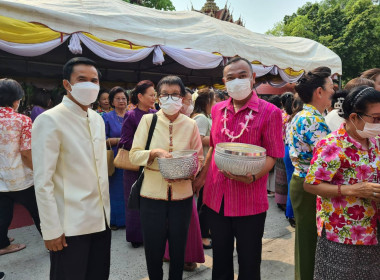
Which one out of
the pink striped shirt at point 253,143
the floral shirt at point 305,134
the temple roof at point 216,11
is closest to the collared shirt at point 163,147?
the pink striped shirt at point 253,143

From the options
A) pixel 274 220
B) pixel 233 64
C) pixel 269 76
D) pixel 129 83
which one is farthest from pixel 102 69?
pixel 233 64

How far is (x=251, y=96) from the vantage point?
76.5 inches

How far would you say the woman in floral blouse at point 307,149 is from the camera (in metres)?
2.09

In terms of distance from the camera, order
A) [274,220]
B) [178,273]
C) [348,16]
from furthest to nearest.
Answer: [348,16]
[274,220]
[178,273]

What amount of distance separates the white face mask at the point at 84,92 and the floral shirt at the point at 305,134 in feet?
5.07

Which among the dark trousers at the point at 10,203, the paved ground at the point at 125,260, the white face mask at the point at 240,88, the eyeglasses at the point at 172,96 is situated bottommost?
the paved ground at the point at 125,260

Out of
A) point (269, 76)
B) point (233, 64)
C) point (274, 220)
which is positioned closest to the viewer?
point (233, 64)

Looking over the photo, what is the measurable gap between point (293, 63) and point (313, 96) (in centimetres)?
741

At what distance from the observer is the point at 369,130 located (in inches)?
59.4

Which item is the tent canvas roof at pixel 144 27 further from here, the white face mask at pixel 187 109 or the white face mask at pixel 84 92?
the white face mask at pixel 84 92

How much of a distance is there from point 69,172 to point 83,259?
0.54m

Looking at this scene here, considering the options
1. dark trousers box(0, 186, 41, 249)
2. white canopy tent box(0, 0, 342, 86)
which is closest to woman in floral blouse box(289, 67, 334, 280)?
dark trousers box(0, 186, 41, 249)

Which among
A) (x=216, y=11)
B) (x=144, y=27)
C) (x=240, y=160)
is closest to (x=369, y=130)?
(x=240, y=160)

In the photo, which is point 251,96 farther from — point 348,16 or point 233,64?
point 348,16
